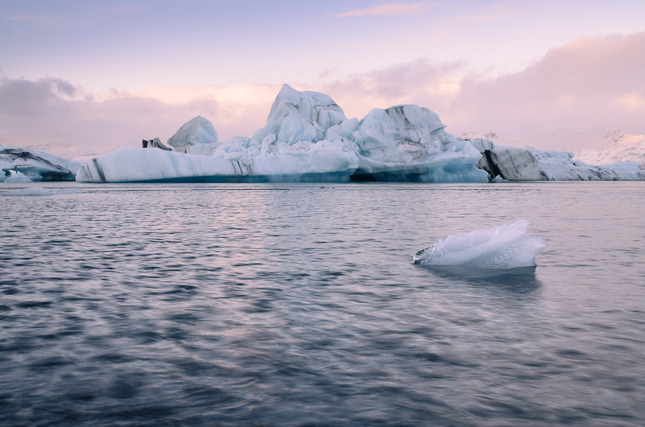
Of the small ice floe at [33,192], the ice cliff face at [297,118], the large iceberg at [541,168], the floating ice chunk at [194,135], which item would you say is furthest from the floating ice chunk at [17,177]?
the large iceberg at [541,168]

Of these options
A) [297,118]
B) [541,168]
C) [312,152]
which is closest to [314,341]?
[312,152]

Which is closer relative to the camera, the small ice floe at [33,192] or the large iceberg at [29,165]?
the small ice floe at [33,192]

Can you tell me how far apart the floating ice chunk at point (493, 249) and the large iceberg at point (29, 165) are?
182 ft

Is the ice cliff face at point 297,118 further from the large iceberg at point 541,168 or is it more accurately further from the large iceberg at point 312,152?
the large iceberg at point 541,168

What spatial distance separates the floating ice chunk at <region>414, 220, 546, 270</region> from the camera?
6.62 meters

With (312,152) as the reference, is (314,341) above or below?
below

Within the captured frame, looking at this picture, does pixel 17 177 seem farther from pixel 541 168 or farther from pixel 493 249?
pixel 493 249

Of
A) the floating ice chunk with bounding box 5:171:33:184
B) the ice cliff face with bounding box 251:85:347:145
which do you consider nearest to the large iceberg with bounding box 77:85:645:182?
the ice cliff face with bounding box 251:85:347:145

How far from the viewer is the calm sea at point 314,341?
2.66 m

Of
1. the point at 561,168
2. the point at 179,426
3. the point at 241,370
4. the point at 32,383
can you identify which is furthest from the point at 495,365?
the point at 561,168

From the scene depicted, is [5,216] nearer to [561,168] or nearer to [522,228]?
[522,228]

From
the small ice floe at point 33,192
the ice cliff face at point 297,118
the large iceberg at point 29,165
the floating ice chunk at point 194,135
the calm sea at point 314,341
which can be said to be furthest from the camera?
the large iceberg at point 29,165

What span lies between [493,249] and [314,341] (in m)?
3.57

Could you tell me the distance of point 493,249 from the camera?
6.61m
